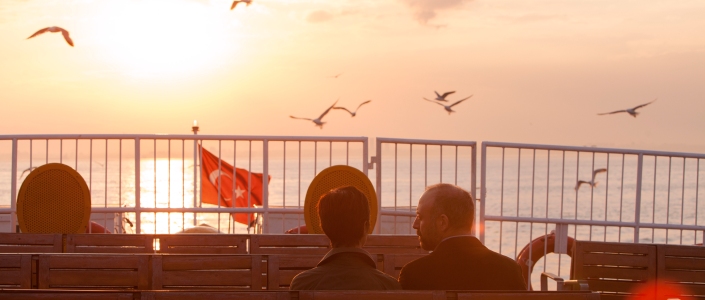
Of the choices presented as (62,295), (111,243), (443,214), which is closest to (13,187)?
(111,243)

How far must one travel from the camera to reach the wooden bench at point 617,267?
5059 mm

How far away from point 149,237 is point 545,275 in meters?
2.73

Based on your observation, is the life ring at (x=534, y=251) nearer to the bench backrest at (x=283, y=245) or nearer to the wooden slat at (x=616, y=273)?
the wooden slat at (x=616, y=273)

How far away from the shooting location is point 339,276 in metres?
3.26

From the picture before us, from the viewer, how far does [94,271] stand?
13.4ft

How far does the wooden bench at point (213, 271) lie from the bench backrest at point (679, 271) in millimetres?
2775

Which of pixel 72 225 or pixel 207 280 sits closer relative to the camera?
pixel 207 280

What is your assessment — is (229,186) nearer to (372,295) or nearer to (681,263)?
(681,263)

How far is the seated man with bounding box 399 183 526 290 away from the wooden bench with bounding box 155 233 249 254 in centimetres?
195

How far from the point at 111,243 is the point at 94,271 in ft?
4.33

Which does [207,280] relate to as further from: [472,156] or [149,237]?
[472,156]

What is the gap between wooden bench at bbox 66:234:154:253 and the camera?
534cm

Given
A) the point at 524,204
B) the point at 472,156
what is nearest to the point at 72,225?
the point at 472,156

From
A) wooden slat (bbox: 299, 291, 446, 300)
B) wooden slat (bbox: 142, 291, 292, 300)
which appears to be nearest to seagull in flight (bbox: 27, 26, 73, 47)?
wooden slat (bbox: 142, 291, 292, 300)
